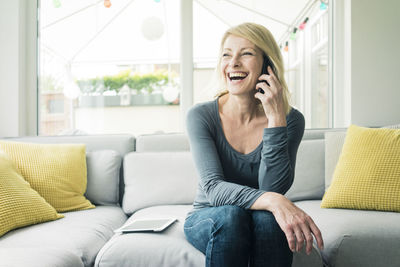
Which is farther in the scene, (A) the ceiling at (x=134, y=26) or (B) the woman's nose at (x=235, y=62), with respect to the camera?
Answer: (A) the ceiling at (x=134, y=26)

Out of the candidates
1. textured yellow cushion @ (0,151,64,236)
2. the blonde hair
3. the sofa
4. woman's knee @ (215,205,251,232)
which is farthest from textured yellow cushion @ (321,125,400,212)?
textured yellow cushion @ (0,151,64,236)

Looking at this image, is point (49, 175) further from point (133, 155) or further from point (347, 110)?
point (347, 110)

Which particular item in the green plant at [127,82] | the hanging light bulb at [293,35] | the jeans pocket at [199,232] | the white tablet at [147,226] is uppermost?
the hanging light bulb at [293,35]

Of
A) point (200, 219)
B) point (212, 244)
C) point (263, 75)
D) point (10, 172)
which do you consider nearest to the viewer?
point (212, 244)

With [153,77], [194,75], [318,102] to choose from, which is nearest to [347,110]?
[318,102]

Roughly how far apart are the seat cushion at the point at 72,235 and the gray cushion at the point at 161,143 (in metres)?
0.57

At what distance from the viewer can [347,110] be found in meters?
2.84

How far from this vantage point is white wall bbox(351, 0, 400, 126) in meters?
2.76

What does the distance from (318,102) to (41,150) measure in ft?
7.05

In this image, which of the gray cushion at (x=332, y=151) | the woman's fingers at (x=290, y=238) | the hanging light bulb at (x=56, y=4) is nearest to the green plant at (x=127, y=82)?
the hanging light bulb at (x=56, y=4)

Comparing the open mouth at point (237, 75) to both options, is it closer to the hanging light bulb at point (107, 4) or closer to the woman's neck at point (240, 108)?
the woman's neck at point (240, 108)

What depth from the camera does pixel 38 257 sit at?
118 cm

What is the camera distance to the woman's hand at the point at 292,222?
1.09 m

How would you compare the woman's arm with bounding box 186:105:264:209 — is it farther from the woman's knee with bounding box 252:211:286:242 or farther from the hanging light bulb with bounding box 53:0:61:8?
the hanging light bulb with bounding box 53:0:61:8
